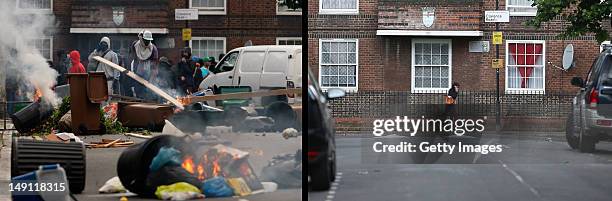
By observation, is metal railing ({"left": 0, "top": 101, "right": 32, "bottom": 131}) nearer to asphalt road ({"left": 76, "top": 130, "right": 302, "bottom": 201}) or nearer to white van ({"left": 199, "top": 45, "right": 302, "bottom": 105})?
asphalt road ({"left": 76, "top": 130, "right": 302, "bottom": 201})

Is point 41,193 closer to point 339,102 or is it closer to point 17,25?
point 17,25

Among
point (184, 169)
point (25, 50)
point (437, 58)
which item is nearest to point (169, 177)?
point (184, 169)

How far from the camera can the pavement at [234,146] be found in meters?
5.33

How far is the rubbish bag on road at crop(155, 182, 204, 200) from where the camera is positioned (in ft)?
17.5

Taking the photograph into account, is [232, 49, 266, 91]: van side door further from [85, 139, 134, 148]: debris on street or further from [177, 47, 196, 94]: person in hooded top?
[85, 139, 134, 148]: debris on street

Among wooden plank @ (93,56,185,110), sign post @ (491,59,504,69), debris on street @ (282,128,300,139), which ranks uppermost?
sign post @ (491,59,504,69)

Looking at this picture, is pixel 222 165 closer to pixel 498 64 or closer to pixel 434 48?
pixel 434 48

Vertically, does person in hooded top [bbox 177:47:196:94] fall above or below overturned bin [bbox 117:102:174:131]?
above

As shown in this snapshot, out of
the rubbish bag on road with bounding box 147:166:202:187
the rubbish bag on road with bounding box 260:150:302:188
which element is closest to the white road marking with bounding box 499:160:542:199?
the rubbish bag on road with bounding box 260:150:302:188

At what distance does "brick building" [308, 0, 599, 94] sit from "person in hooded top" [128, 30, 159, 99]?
0.85 metres

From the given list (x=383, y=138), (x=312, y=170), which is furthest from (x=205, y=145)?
(x=383, y=138)

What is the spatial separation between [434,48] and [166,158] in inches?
60.1

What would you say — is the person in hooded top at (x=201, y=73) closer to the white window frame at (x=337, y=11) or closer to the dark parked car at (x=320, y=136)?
the dark parked car at (x=320, y=136)

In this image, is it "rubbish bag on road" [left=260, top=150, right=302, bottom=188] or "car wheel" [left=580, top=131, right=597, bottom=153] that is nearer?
"car wheel" [left=580, top=131, right=597, bottom=153]
